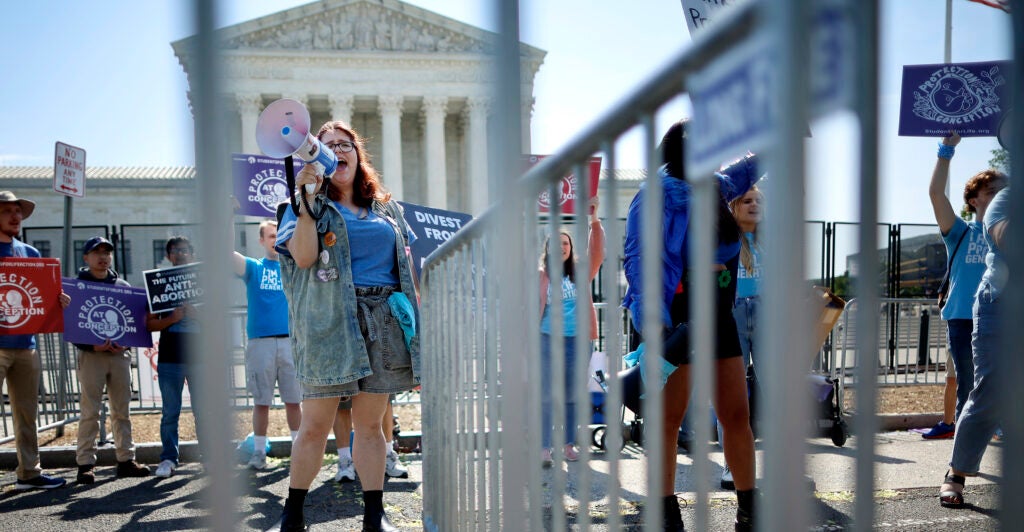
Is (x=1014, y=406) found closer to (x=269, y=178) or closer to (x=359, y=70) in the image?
(x=269, y=178)

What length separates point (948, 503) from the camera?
11.1ft

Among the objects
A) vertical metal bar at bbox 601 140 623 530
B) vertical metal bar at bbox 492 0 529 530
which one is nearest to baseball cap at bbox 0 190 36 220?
vertical metal bar at bbox 492 0 529 530

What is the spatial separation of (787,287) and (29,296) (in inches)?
212

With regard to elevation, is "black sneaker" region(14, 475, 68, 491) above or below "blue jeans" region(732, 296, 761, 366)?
below

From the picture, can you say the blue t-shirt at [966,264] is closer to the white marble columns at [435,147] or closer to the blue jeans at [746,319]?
the blue jeans at [746,319]

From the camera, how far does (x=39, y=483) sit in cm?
459

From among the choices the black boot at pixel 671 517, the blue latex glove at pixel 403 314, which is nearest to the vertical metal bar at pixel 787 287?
the black boot at pixel 671 517

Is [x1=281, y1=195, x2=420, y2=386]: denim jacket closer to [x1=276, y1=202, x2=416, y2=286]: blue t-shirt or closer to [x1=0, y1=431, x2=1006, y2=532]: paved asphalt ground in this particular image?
[x1=276, y1=202, x2=416, y2=286]: blue t-shirt

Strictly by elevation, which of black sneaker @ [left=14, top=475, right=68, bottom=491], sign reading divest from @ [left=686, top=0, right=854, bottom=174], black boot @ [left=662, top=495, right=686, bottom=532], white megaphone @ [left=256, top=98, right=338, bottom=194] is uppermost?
white megaphone @ [left=256, top=98, right=338, bottom=194]

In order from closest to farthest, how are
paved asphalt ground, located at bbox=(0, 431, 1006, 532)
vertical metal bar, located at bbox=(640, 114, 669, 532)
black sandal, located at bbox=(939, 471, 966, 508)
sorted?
vertical metal bar, located at bbox=(640, 114, 669, 532)
paved asphalt ground, located at bbox=(0, 431, 1006, 532)
black sandal, located at bbox=(939, 471, 966, 508)

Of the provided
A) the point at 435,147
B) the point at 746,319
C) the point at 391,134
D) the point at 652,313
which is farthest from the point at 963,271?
the point at 391,134

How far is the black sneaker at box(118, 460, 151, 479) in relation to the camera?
194 inches

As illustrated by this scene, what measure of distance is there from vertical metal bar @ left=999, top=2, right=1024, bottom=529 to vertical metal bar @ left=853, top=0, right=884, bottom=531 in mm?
128

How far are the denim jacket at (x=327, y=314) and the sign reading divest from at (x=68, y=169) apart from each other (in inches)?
204
